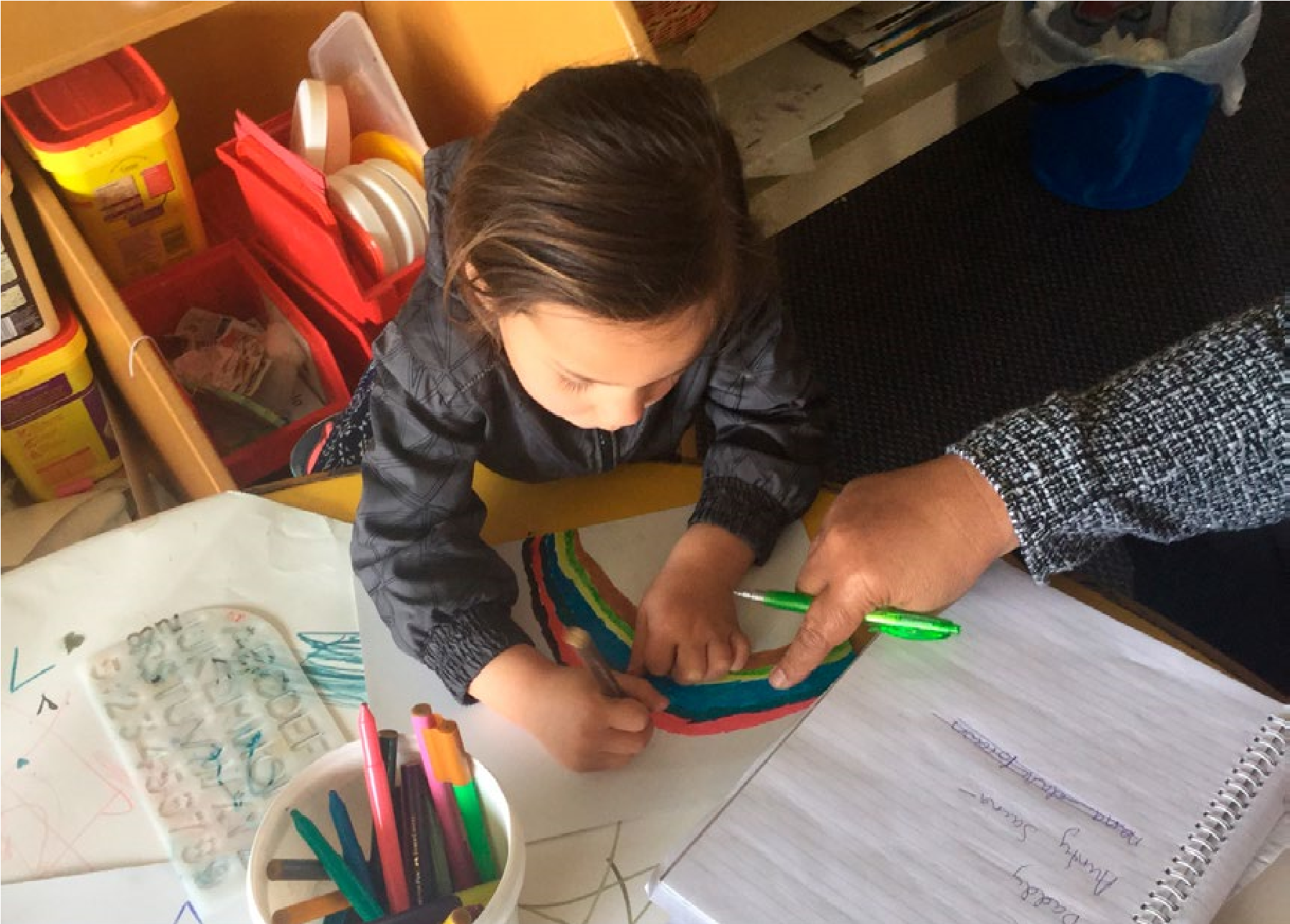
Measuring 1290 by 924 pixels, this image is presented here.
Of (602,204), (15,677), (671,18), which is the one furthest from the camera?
(671,18)

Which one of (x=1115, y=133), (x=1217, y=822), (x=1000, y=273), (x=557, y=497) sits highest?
(x=557, y=497)

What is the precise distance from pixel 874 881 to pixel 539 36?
0.60 m

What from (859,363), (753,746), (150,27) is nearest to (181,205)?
(150,27)

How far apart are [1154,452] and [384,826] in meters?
0.39

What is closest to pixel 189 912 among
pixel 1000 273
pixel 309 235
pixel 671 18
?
pixel 309 235

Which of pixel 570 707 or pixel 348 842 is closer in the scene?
pixel 348 842

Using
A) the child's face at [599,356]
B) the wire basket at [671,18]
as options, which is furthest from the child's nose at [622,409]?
the wire basket at [671,18]

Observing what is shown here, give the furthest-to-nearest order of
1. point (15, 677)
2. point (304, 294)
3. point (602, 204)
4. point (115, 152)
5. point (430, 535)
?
point (304, 294), point (115, 152), point (430, 535), point (602, 204), point (15, 677)

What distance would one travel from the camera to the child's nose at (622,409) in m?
0.56

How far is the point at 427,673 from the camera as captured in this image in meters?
0.59

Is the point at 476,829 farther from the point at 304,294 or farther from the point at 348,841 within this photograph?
the point at 304,294

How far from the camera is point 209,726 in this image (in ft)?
1.77

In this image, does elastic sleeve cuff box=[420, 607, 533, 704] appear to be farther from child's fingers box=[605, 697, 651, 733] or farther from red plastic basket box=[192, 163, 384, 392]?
red plastic basket box=[192, 163, 384, 392]

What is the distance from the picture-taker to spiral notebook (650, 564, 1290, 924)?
0.46 m
